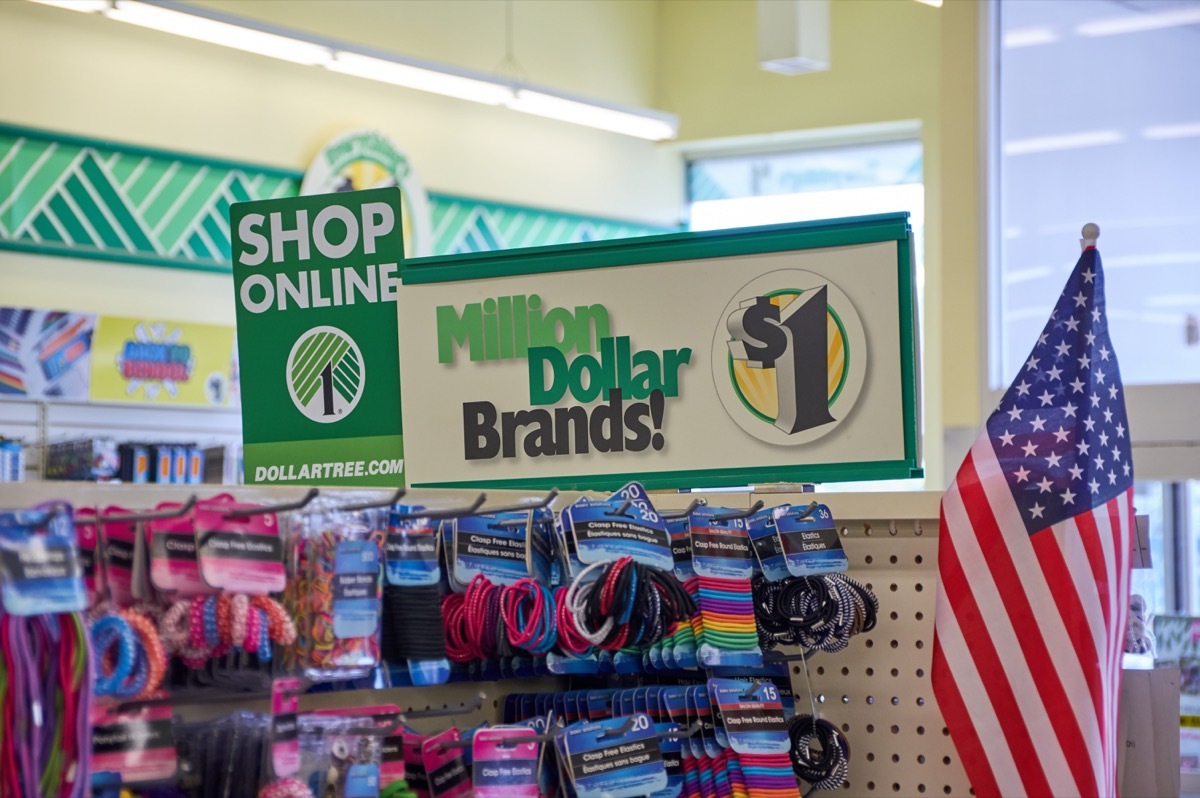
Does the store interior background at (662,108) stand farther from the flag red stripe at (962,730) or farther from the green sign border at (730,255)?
the flag red stripe at (962,730)

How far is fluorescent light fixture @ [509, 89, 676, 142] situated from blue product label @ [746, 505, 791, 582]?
675 centimetres

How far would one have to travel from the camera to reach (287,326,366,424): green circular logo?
324 cm

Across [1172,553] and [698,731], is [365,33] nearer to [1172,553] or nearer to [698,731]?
[1172,553]

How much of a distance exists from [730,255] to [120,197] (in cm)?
612

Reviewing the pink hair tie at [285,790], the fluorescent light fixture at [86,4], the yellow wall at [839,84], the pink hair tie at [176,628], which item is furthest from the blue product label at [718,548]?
the yellow wall at [839,84]

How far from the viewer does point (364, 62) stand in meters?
8.23

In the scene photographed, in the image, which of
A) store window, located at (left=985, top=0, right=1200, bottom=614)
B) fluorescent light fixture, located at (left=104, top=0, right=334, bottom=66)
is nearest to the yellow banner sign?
fluorescent light fixture, located at (left=104, top=0, right=334, bottom=66)

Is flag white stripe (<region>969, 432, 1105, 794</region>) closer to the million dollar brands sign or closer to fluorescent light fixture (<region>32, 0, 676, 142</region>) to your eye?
the million dollar brands sign

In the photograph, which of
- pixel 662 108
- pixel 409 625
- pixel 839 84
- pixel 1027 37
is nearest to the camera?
pixel 409 625

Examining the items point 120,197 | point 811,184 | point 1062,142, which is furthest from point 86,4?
point 811,184

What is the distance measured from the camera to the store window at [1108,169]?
7.32m

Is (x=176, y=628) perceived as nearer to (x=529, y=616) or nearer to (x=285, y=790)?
(x=285, y=790)

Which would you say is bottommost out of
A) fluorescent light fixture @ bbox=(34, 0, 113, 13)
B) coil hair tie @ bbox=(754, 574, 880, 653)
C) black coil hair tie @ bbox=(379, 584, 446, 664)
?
coil hair tie @ bbox=(754, 574, 880, 653)

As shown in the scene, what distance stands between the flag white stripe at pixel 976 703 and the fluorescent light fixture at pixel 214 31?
5.64 meters
